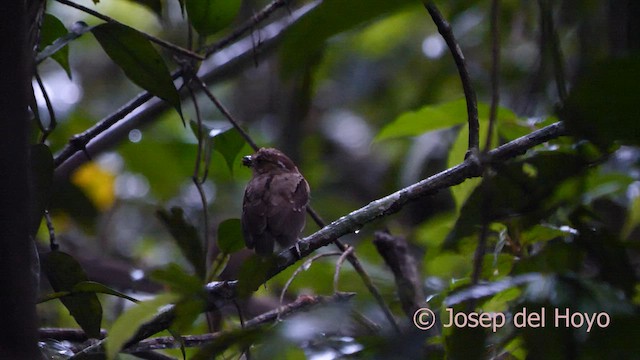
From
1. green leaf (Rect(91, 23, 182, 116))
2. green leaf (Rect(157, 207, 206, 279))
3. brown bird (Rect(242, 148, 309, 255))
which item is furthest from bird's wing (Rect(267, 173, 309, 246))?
green leaf (Rect(91, 23, 182, 116))

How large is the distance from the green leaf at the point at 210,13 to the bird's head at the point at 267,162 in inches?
44.5

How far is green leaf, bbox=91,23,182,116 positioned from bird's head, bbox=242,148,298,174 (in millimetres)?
1308

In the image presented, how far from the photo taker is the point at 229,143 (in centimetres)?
279

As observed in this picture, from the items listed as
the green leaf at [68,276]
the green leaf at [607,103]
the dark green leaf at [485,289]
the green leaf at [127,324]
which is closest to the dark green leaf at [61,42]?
the green leaf at [68,276]

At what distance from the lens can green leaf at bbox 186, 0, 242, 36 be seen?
250 centimetres

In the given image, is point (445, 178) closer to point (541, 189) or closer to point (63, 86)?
point (541, 189)

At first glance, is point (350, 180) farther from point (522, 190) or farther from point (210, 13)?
point (522, 190)

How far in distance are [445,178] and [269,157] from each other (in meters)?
1.69

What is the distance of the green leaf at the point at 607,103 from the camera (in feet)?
3.85

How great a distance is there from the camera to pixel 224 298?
2.10m

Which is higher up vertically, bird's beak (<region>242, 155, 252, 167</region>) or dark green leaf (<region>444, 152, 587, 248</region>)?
bird's beak (<region>242, 155, 252, 167</region>)

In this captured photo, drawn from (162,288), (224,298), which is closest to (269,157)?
(162,288)

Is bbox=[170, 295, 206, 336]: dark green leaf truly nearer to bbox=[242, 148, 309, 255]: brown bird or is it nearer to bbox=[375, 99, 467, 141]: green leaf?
bbox=[242, 148, 309, 255]: brown bird

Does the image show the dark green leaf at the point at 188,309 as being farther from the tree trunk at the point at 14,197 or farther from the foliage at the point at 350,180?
the tree trunk at the point at 14,197
